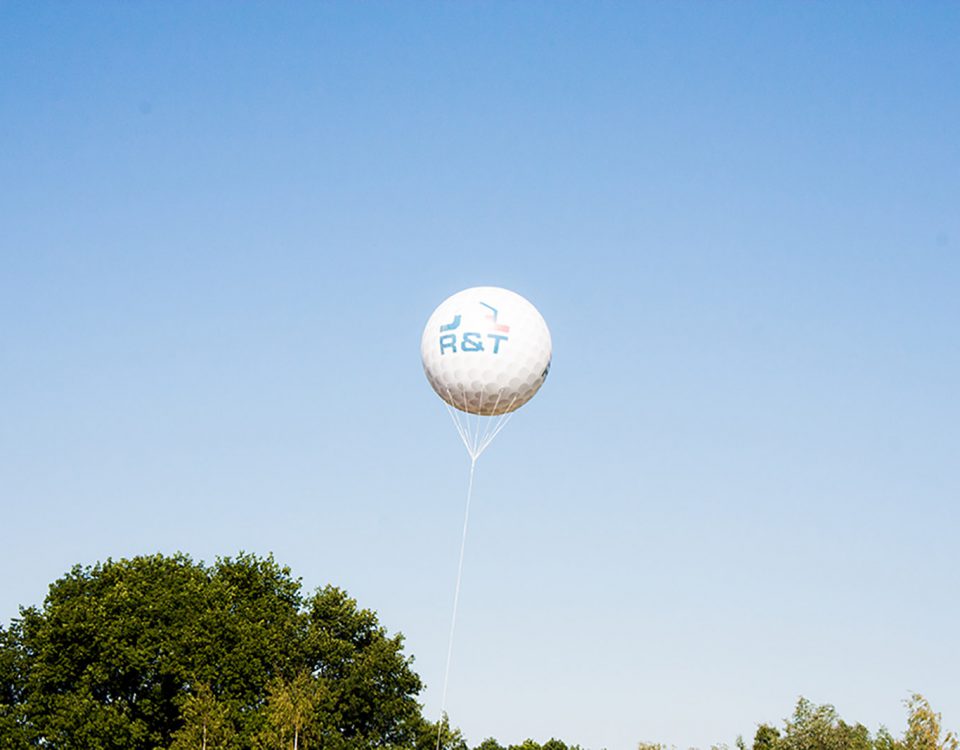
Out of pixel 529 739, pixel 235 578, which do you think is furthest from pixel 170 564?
pixel 529 739

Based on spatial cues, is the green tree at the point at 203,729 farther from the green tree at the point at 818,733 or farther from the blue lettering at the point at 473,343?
the green tree at the point at 818,733

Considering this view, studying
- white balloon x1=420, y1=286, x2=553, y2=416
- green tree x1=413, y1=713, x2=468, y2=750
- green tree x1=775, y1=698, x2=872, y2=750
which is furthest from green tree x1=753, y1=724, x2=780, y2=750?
white balloon x1=420, y1=286, x2=553, y2=416

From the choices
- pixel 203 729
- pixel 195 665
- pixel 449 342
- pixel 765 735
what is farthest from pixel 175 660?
pixel 765 735

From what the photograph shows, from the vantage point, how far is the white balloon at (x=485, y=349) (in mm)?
34281

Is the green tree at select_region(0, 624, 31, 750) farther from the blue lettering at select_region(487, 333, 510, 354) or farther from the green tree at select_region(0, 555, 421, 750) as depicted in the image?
the blue lettering at select_region(487, 333, 510, 354)

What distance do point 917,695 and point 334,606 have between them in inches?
1470

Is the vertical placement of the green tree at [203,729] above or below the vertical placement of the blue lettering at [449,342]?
below

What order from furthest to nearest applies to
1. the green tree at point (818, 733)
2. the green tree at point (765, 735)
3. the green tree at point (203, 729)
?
the green tree at point (765, 735)
the green tree at point (818, 733)
the green tree at point (203, 729)

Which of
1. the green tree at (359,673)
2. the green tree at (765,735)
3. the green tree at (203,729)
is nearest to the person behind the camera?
the green tree at (203,729)

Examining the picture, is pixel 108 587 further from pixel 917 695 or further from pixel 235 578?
pixel 917 695

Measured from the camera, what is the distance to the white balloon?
34.3 metres

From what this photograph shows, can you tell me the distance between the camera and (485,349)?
112 ft

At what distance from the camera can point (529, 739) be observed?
80.5 meters

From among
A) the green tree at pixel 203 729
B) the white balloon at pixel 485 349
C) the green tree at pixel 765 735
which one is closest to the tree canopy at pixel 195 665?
the green tree at pixel 203 729
